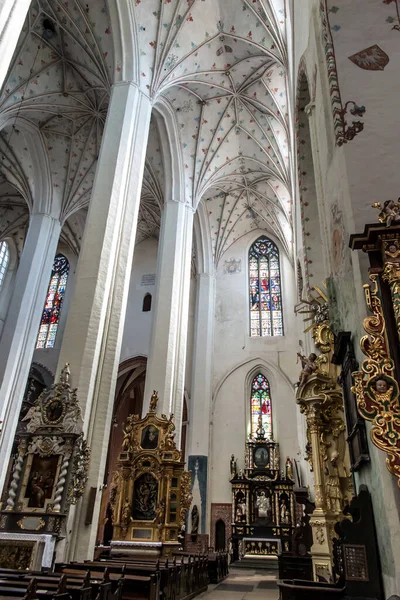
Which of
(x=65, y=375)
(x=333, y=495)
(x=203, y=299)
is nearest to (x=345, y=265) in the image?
(x=333, y=495)

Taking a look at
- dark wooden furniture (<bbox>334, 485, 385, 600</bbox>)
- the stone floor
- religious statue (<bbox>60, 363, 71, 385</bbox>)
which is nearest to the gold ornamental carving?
dark wooden furniture (<bbox>334, 485, 385, 600</bbox>)

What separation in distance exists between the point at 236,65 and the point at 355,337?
47.3 ft

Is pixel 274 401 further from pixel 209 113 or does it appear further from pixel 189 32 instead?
pixel 189 32

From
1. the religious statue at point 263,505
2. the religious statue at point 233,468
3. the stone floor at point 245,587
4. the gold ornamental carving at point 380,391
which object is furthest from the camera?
the religious statue at point 233,468

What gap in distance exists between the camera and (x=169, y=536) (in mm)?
11094

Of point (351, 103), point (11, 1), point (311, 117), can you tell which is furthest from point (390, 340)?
point (11, 1)

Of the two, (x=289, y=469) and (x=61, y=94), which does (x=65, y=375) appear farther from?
(x=289, y=469)

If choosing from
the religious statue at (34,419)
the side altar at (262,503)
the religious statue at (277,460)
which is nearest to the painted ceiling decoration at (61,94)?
the religious statue at (34,419)

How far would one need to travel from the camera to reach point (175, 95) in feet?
53.3

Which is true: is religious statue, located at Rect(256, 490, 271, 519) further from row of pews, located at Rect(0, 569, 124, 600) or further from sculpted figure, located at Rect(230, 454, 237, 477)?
row of pews, located at Rect(0, 569, 124, 600)

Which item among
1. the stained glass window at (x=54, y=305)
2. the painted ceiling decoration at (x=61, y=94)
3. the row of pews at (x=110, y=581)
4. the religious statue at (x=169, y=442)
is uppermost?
the painted ceiling decoration at (x=61, y=94)

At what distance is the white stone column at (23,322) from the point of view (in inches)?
563

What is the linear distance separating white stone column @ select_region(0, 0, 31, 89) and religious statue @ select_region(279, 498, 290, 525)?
51.6 feet

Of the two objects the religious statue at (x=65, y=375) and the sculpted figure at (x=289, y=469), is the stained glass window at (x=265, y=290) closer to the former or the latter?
the sculpted figure at (x=289, y=469)
